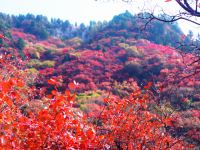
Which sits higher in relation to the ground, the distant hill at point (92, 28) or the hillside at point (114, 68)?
the distant hill at point (92, 28)

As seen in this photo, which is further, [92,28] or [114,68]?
[92,28]

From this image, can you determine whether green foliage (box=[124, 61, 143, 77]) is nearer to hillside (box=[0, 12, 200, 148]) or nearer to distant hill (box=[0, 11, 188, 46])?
hillside (box=[0, 12, 200, 148])

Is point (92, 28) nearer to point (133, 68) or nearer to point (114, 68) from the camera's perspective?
point (114, 68)

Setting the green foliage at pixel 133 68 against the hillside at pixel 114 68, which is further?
the green foliage at pixel 133 68

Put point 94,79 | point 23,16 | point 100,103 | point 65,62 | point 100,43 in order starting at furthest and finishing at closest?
1. point 23,16
2. point 100,43
3. point 65,62
4. point 94,79
5. point 100,103

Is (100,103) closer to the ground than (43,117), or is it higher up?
closer to the ground

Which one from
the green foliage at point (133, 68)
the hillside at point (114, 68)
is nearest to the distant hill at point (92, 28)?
the hillside at point (114, 68)

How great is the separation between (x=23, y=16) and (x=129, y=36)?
46.7m

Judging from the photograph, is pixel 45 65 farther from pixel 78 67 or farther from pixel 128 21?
pixel 128 21

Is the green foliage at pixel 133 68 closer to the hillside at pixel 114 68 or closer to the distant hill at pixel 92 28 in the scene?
the hillside at pixel 114 68

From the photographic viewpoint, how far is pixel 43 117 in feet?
17.8

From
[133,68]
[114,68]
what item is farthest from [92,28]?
[133,68]

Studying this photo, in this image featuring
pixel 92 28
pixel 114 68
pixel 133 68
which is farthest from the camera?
pixel 92 28

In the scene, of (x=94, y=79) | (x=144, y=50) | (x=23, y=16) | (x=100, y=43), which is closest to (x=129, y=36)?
(x=100, y=43)
